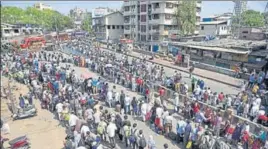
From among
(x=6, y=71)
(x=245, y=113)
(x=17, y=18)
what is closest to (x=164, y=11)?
(x=6, y=71)

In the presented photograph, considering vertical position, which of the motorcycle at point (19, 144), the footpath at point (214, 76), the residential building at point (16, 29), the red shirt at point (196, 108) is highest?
the residential building at point (16, 29)

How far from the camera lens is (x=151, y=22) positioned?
57781 millimetres

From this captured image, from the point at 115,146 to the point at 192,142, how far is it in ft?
12.4

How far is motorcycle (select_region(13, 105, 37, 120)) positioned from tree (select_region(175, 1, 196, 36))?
4517cm

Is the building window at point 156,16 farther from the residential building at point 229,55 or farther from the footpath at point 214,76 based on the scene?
the footpath at point 214,76

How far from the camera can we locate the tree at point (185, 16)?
55.9 m

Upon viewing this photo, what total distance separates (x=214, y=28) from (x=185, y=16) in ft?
34.5

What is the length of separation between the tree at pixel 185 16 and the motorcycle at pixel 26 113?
45.2 metres

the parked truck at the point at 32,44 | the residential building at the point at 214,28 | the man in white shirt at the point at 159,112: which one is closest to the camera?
the man in white shirt at the point at 159,112

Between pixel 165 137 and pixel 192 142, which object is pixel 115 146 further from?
pixel 192 142

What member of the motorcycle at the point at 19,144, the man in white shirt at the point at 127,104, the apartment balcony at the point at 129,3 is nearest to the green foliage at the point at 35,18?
the apartment balcony at the point at 129,3

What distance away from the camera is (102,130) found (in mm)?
12484

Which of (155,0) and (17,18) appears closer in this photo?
(155,0)

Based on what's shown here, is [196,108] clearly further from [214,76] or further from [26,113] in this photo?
[214,76]
